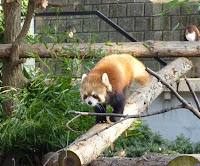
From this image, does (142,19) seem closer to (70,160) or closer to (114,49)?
(114,49)

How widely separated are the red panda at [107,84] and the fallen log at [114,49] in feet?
3.67

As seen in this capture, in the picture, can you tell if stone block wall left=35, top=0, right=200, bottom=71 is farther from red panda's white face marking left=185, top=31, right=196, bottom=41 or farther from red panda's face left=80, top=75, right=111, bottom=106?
red panda's face left=80, top=75, right=111, bottom=106

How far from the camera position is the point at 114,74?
4.30 meters

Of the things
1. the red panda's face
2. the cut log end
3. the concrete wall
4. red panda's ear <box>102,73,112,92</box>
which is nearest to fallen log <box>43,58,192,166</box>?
the cut log end

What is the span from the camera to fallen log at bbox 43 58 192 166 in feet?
10.9

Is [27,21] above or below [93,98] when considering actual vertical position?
above

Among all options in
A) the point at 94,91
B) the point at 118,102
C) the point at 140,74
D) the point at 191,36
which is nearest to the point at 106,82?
the point at 94,91

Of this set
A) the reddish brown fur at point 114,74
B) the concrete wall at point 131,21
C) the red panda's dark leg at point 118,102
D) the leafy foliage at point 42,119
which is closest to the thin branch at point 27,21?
the leafy foliage at point 42,119

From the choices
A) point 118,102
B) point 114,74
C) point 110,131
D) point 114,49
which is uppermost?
point 114,49

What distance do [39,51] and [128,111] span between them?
175 centimetres

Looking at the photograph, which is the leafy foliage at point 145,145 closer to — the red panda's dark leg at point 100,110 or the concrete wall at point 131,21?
the red panda's dark leg at point 100,110

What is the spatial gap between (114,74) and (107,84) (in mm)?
180

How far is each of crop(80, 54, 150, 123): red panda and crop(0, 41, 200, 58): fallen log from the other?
1.12 m

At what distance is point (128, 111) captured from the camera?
4.53 metres
